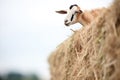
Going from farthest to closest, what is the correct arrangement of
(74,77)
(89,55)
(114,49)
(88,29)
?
(74,77) < (88,29) < (89,55) < (114,49)

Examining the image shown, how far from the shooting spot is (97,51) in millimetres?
3637

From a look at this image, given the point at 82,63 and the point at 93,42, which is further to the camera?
the point at 82,63

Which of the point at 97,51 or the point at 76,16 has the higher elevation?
the point at 76,16

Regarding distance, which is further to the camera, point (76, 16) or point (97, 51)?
point (76, 16)

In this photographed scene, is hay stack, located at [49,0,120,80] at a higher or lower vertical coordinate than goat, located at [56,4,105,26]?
lower

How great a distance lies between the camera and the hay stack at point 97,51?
8.98ft

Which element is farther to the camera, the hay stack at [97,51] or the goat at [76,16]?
the goat at [76,16]

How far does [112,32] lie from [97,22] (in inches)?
32.9

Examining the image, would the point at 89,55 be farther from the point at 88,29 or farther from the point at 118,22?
the point at 118,22

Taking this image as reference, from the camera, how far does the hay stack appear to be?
2.74 metres

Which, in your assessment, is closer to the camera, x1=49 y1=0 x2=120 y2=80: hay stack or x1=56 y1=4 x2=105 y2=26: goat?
x1=49 y1=0 x2=120 y2=80: hay stack

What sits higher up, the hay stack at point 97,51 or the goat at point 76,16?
the goat at point 76,16

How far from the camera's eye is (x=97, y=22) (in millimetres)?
3631

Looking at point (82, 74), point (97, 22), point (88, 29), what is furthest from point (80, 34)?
point (97, 22)
